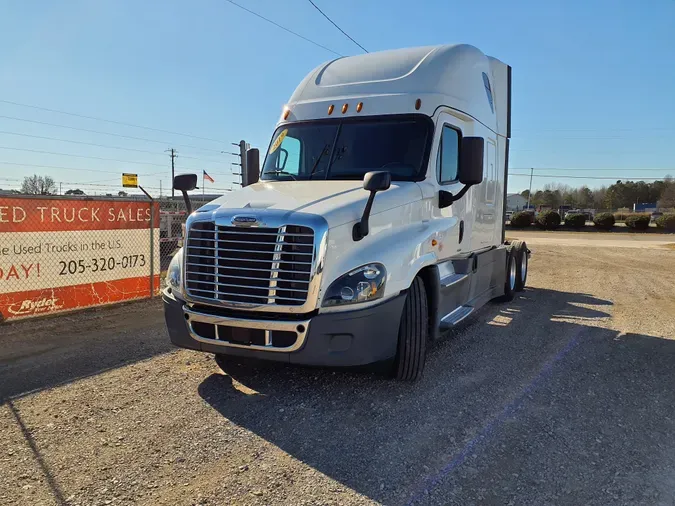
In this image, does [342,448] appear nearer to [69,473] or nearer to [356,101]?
[69,473]

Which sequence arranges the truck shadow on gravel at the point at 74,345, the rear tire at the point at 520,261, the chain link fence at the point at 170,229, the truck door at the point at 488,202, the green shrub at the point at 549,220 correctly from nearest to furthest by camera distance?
the truck shadow on gravel at the point at 74,345 → the truck door at the point at 488,202 → the rear tire at the point at 520,261 → the chain link fence at the point at 170,229 → the green shrub at the point at 549,220

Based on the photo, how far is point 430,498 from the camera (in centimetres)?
283

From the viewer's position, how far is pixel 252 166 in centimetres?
615

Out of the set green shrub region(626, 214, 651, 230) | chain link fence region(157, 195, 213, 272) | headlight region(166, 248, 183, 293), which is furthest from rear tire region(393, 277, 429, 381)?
green shrub region(626, 214, 651, 230)

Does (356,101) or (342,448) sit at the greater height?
(356,101)

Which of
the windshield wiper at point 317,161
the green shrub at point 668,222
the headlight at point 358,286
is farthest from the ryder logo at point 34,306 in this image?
the green shrub at point 668,222

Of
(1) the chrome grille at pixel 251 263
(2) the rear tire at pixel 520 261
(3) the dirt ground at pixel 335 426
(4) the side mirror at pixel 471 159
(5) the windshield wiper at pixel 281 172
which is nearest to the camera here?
(3) the dirt ground at pixel 335 426

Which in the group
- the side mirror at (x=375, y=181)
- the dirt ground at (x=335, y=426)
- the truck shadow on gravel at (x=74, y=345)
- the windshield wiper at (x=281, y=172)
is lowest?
the truck shadow on gravel at (x=74, y=345)

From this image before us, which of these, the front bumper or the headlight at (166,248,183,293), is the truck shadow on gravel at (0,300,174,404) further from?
the front bumper

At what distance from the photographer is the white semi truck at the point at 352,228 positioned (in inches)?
151

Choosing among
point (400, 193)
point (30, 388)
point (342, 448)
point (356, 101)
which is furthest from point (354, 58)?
point (30, 388)

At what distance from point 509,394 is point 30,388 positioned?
14.3 ft

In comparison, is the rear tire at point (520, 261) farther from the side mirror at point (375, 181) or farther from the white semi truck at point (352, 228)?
the side mirror at point (375, 181)

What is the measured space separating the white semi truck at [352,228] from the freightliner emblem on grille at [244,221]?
1 cm
